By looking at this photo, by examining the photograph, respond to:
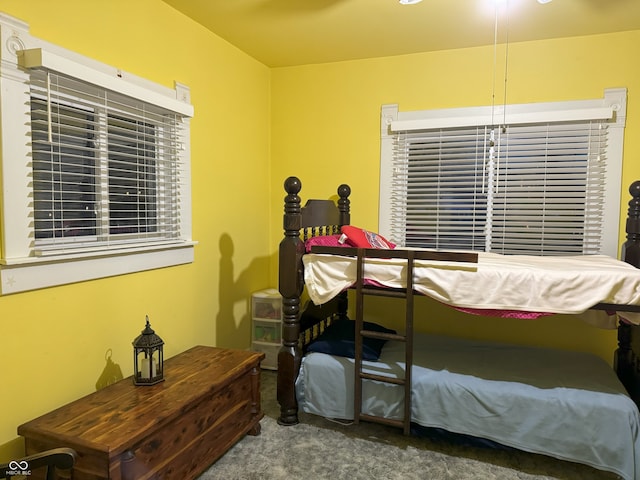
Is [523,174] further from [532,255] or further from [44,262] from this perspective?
[44,262]

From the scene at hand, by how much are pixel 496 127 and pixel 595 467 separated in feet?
7.48

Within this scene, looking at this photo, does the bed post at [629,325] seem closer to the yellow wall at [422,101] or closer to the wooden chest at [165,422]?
the yellow wall at [422,101]

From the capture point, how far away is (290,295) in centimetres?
262

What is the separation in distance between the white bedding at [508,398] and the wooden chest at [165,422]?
42 centimetres

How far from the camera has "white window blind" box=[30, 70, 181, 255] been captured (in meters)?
2.03

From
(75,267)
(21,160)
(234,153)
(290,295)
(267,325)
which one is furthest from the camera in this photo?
(267,325)

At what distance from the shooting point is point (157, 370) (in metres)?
2.27

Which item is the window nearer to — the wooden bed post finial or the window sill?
the wooden bed post finial

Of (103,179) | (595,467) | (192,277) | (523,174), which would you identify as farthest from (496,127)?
(103,179)

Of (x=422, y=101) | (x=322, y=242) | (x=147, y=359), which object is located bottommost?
(x=147, y=359)

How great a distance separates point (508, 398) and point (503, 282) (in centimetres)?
61

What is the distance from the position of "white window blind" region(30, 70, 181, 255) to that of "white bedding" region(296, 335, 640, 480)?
4.47 feet

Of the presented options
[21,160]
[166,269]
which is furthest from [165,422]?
[21,160]

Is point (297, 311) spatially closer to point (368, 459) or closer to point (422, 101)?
point (368, 459)
